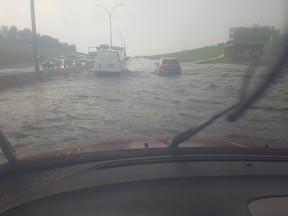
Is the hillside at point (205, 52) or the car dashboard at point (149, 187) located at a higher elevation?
the hillside at point (205, 52)

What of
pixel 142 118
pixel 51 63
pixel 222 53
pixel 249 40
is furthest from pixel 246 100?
pixel 51 63

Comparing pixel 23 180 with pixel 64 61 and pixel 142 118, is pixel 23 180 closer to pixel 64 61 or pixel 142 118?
pixel 142 118

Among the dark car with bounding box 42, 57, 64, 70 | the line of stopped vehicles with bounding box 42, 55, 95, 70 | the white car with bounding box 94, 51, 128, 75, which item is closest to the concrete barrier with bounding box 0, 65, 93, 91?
the white car with bounding box 94, 51, 128, 75

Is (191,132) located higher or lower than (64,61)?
higher

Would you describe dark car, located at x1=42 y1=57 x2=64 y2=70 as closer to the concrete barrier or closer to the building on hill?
the concrete barrier

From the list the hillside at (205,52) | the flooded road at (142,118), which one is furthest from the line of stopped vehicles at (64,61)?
the hillside at (205,52)

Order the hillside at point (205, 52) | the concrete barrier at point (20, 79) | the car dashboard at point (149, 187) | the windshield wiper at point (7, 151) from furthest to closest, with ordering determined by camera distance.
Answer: the concrete barrier at point (20, 79) < the hillside at point (205, 52) < the windshield wiper at point (7, 151) < the car dashboard at point (149, 187)

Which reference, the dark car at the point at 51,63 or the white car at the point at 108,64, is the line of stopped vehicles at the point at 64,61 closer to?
the dark car at the point at 51,63

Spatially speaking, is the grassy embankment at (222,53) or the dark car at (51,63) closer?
the grassy embankment at (222,53)

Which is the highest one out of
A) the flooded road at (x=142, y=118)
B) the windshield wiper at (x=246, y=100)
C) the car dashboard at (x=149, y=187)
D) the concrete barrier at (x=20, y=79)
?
the windshield wiper at (x=246, y=100)

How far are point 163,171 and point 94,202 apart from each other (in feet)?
1.56

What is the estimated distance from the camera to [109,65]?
30203 millimetres

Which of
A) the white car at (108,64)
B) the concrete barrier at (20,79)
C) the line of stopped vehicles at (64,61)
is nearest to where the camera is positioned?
the concrete barrier at (20,79)

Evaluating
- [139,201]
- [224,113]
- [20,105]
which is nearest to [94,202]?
[139,201]
